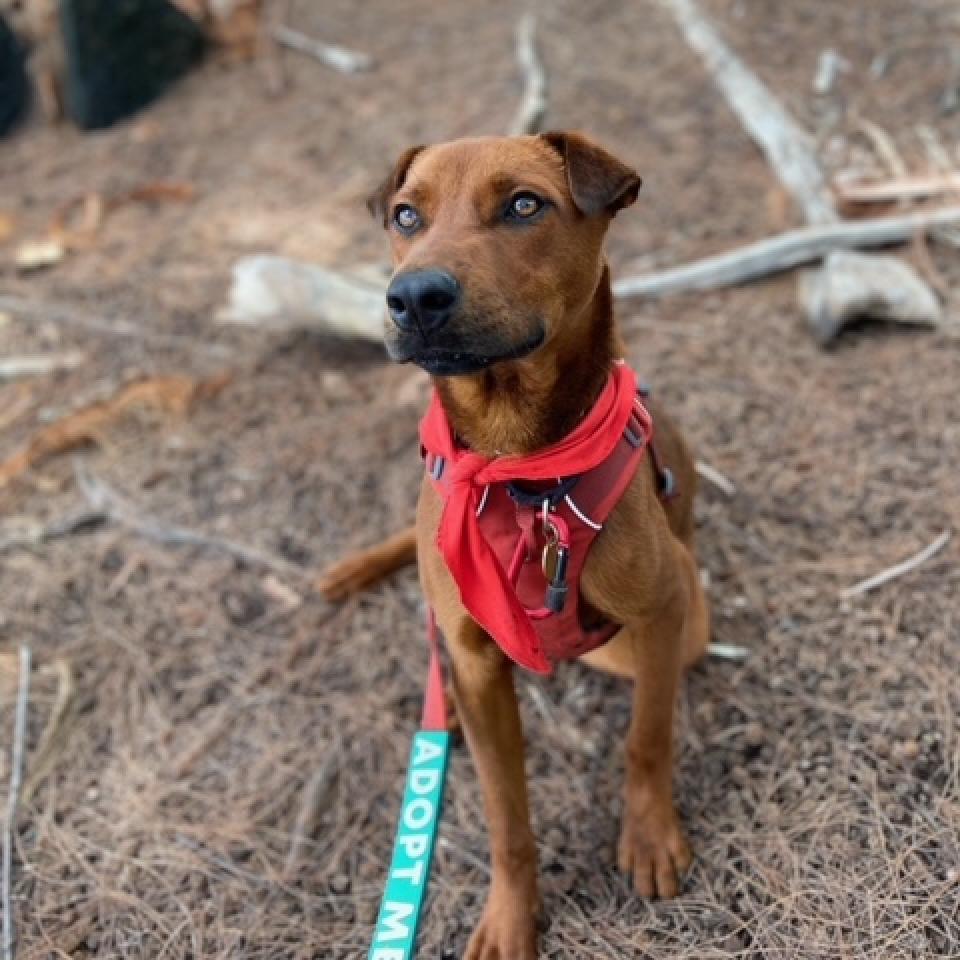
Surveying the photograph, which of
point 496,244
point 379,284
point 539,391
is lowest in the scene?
point 379,284

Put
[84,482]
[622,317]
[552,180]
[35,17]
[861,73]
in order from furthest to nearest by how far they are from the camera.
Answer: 1. [35,17]
2. [861,73]
3. [622,317]
4. [84,482]
5. [552,180]

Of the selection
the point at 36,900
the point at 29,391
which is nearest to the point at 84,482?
the point at 29,391

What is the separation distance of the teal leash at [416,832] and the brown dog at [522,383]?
23cm

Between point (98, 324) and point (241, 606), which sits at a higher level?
point (241, 606)

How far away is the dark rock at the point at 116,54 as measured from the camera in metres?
9.73

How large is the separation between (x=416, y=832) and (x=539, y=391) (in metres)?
1.57

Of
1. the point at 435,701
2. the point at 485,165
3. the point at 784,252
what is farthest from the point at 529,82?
the point at 435,701

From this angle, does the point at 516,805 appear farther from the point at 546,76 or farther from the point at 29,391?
the point at 546,76

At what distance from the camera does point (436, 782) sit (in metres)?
3.33

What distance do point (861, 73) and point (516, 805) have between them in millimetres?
7425


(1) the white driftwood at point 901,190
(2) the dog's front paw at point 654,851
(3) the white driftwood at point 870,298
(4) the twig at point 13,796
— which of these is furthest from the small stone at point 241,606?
(1) the white driftwood at point 901,190

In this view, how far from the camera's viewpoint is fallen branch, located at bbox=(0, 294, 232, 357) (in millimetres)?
6230

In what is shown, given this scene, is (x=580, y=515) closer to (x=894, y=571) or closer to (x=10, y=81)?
(x=894, y=571)

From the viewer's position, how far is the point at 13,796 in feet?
11.5
